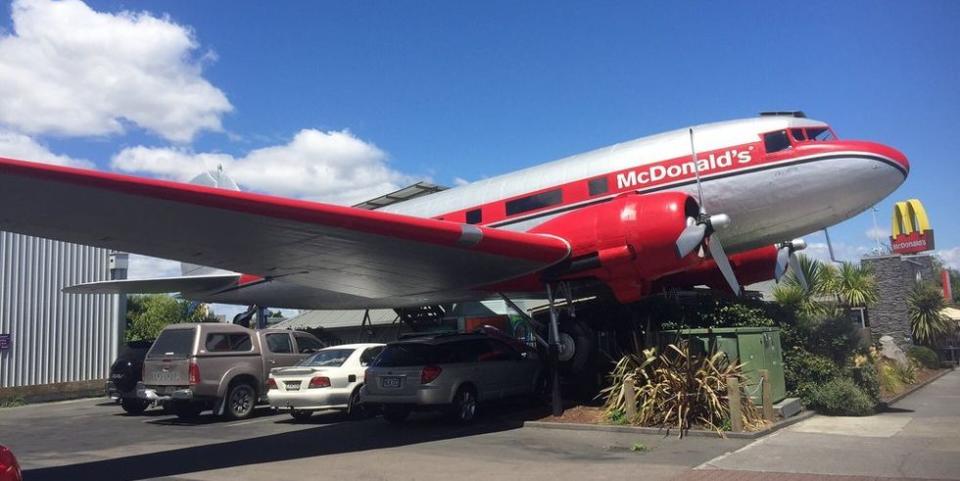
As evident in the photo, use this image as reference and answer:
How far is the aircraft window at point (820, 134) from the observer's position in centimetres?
1279

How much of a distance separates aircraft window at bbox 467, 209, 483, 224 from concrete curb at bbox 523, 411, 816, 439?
4.92 meters

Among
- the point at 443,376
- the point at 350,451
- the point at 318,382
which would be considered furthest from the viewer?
the point at 318,382

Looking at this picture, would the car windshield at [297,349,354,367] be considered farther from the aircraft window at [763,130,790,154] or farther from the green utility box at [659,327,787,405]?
the aircraft window at [763,130,790,154]

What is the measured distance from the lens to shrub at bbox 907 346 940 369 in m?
24.8

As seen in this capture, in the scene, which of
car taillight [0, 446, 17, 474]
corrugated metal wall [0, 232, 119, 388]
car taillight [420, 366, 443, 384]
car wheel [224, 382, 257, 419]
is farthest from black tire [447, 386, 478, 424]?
corrugated metal wall [0, 232, 119, 388]

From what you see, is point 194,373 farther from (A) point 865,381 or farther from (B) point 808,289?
(B) point 808,289

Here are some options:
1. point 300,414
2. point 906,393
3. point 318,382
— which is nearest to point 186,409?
point 300,414

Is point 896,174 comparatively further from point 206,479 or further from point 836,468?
point 206,479

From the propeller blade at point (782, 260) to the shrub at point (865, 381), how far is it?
8.81ft

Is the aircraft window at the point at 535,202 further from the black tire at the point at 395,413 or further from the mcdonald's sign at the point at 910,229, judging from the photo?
the mcdonald's sign at the point at 910,229

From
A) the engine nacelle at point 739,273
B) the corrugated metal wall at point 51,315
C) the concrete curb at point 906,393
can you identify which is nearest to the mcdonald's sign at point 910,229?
the concrete curb at point 906,393

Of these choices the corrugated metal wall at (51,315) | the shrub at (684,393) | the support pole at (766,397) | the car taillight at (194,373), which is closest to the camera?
the shrub at (684,393)

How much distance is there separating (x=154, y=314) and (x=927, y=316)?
1537 inches

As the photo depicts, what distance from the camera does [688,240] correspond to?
11.3 metres
